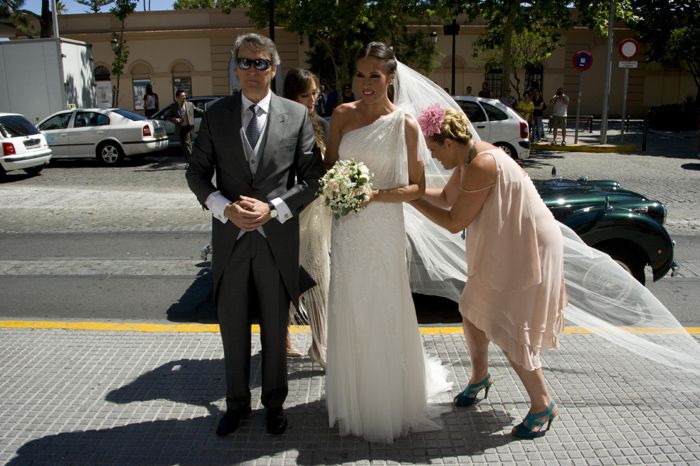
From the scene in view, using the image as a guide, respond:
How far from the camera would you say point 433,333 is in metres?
5.01

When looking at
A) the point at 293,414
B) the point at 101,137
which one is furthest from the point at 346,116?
the point at 101,137

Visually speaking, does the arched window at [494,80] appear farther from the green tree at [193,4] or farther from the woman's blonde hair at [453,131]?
the green tree at [193,4]

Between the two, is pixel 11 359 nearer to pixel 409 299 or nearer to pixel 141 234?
pixel 409 299

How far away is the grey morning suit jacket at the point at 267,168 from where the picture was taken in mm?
3355

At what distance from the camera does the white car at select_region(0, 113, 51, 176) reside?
546 inches

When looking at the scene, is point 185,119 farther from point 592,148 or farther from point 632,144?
point 632,144

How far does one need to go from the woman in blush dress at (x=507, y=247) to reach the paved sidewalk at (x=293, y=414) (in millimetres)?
318

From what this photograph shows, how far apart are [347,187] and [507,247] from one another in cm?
90

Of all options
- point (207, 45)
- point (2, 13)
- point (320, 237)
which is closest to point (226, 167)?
point (320, 237)

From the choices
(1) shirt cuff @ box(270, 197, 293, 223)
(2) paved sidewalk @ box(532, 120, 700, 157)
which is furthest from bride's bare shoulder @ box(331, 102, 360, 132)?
(2) paved sidewalk @ box(532, 120, 700, 157)

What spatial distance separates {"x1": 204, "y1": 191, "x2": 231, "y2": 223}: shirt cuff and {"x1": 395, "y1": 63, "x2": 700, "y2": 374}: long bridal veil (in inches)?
49.7

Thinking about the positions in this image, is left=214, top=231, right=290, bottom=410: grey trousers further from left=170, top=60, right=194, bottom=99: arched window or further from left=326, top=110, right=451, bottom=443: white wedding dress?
left=170, top=60, right=194, bottom=99: arched window

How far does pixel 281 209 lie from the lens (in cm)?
332

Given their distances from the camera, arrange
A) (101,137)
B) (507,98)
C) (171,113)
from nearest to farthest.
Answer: (101,137), (171,113), (507,98)
